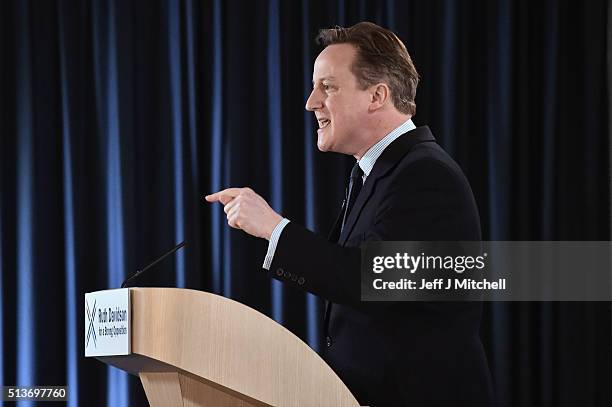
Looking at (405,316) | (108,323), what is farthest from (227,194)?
(405,316)

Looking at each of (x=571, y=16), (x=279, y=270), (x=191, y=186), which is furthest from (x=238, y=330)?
(x=571, y=16)

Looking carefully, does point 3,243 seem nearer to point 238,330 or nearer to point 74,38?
point 74,38

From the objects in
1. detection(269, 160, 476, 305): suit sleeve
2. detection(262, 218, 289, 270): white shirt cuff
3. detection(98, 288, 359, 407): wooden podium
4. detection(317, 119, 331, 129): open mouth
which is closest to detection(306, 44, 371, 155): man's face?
detection(317, 119, 331, 129): open mouth

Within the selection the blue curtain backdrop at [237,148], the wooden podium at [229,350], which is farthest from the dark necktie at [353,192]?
the blue curtain backdrop at [237,148]

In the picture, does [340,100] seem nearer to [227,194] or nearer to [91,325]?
[227,194]

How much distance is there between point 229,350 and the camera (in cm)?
147

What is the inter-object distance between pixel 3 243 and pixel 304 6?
1428 mm

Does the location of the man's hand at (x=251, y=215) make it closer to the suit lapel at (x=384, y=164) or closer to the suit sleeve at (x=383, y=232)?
the suit sleeve at (x=383, y=232)

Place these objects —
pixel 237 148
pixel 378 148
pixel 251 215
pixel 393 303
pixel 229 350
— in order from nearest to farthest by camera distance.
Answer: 1. pixel 229 350
2. pixel 251 215
3. pixel 393 303
4. pixel 378 148
5. pixel 237 148

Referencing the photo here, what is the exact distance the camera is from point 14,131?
3.48 m

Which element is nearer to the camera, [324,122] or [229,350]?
[229,350]

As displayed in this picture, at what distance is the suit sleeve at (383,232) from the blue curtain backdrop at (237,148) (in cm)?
176

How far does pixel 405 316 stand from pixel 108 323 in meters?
0.54

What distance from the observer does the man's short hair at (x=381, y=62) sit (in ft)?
6.72
